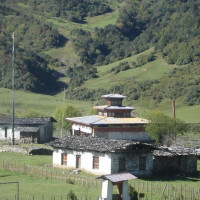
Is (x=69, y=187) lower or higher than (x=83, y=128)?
lower

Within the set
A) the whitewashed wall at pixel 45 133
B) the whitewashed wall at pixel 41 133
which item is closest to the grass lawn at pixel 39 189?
the whitewashed wall at pixel 41 133

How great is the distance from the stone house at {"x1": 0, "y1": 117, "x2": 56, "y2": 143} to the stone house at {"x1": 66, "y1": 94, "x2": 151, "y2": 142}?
17.4 feet

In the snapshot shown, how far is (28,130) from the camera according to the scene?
8612 centimetres

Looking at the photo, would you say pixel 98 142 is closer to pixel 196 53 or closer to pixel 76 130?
pixel 76 130

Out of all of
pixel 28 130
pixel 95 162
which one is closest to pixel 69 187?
pixel 95 162

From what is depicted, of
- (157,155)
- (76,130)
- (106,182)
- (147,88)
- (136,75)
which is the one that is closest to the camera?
(106,182)

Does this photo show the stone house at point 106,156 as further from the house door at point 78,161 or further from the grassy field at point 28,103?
the grassy field at point 28,103

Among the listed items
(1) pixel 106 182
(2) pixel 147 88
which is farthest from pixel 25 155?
(2) pixel 147 88

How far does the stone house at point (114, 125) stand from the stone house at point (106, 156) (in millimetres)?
18062

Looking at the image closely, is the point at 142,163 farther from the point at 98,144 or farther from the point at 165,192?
the point at 165,192

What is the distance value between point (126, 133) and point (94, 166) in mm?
23675

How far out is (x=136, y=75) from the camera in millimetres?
191750

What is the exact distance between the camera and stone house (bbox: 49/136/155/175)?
2224 inches

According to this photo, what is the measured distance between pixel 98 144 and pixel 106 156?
2426mm
